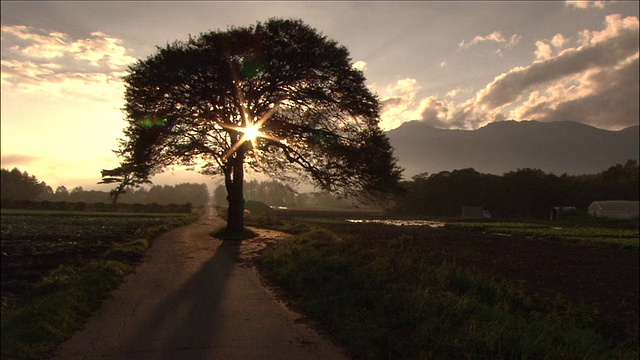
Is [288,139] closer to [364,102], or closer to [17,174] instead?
[364,102]

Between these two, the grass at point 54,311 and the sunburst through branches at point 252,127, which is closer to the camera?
the grass at point 54,311

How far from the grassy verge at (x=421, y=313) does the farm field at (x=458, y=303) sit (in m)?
0.02

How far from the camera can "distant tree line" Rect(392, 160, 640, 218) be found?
273 feet

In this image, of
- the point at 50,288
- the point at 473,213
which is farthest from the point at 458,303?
the point at 473,213

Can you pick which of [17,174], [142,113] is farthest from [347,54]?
[17,174]

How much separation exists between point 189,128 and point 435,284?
16.3 metres

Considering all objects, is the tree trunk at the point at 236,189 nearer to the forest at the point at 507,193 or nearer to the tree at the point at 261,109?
the tree at the point at 261,109

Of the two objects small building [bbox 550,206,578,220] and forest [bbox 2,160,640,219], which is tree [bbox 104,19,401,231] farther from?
small building [bbox 550,206,578,220]

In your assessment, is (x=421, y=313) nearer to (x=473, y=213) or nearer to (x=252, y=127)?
(x=252, y=127)

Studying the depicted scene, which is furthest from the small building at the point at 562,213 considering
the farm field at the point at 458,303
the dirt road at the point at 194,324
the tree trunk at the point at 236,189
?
the dirt road at the point at 194,324

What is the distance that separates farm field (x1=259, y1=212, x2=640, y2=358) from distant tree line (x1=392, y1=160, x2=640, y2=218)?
68250 mm

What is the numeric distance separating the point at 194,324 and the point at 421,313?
341 centimetres

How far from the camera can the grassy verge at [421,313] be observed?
576cm

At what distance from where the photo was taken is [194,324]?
23.9ft
